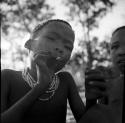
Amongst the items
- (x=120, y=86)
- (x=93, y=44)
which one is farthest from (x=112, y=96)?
(x=93, y=44)

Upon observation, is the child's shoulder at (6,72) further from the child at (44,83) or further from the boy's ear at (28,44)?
the boy's ear at (28,44)

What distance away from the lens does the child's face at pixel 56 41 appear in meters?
1.73

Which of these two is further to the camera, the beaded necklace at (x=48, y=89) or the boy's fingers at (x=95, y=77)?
the beaded necklace at (x=48, y=89)

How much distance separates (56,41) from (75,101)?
22.0 inches

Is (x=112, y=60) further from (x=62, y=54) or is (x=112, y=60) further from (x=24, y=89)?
(x=24, y=89)

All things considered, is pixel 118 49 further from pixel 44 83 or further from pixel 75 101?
pixel 44 83

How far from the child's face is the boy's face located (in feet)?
A: 1.36

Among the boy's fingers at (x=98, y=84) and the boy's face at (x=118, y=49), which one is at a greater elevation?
the boy's face at (x=118, y=49)

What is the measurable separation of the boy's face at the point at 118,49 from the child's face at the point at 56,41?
1.36 ft

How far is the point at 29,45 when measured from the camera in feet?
6.23

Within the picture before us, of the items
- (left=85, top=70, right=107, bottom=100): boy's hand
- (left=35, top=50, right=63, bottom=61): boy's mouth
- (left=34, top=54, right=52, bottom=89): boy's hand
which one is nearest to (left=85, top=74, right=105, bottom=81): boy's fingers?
(left=85, top=70, right=107, bottom=100): boy's hand

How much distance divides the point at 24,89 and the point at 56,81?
33 centimetres

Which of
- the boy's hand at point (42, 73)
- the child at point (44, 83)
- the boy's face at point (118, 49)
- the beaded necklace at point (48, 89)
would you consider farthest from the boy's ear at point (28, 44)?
the boy's face at point (118, 49)

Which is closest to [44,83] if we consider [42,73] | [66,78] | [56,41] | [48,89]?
[42,73]
